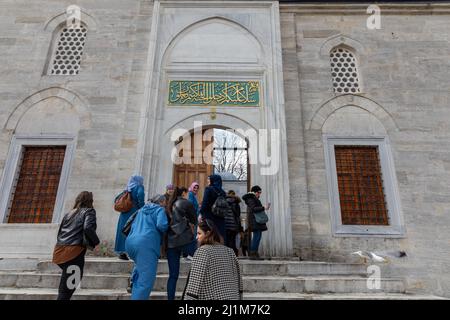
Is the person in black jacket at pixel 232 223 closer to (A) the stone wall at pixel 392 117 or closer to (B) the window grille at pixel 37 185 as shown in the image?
(A) the stone wall at pixel 392 117

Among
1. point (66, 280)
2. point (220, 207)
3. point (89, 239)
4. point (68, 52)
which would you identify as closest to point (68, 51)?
point (68, 52)

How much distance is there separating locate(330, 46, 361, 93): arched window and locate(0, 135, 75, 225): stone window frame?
19.9 feet

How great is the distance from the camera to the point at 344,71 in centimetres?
734

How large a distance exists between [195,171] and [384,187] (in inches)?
155

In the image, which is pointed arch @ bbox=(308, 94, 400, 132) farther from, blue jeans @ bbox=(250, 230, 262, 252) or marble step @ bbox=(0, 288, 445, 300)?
marble step @ bbox=(0, 288, 445, 300)

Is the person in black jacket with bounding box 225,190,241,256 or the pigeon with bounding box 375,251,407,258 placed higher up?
the person in black jacket with bounding box 225,190,241,256

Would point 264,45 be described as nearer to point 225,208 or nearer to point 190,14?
point 190,14

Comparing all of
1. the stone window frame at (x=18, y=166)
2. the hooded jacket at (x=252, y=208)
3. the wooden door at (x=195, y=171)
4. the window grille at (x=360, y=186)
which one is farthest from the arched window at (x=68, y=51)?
the window grille at (x=360, y=186)

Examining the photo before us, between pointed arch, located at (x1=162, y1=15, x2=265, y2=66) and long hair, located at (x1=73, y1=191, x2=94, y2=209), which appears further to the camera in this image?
pointed arch, located at (x1=162, y1=15, x2=265, y2=66)

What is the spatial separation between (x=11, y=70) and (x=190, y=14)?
434 cm

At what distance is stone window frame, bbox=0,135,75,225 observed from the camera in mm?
6133

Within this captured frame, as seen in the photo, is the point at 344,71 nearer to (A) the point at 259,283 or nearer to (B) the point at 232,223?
(B) the point at 232,223

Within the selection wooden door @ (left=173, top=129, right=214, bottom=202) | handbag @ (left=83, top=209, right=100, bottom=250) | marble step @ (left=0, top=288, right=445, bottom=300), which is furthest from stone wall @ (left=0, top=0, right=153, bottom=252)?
handbag @ (left=83, top=209, right=100, bottom=250)

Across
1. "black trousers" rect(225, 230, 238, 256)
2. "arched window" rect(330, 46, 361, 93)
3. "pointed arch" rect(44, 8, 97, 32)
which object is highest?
"pointed arch" rect(44, 8, 97, 32)
